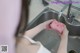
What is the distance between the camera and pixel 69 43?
3.35ft

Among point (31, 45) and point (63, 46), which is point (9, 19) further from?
point (63, 46)

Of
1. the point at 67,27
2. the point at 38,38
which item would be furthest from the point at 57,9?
the point at 38,38

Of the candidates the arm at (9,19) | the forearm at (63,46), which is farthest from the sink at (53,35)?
the arm at (9,19)

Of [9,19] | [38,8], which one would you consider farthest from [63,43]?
[9,19]

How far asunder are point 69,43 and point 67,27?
0.10 metres

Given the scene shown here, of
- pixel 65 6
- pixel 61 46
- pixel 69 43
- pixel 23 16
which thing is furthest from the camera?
pixel 65 6

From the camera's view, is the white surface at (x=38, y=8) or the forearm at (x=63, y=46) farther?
the white surface at (x=38, y=8)

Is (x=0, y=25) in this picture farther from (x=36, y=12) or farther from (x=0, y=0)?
(x=36, y=12)

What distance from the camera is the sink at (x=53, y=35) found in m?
0.92

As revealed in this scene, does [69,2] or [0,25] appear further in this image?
[69,2]

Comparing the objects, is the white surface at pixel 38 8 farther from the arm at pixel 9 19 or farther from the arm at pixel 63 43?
the arm at pixel 9 19

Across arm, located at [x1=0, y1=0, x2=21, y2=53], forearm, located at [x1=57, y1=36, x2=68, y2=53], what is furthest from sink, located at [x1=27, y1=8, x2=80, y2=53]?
arm, located at [x1=0, y1=0, x2=21, y2=53]

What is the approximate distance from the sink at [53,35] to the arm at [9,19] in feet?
1.17

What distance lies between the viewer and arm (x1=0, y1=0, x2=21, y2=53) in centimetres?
52
